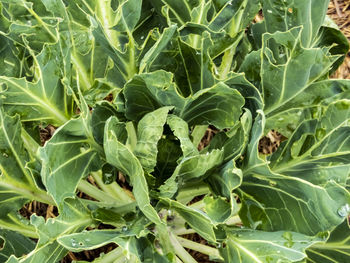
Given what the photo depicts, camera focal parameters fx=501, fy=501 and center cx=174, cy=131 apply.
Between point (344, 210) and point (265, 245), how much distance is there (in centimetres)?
16

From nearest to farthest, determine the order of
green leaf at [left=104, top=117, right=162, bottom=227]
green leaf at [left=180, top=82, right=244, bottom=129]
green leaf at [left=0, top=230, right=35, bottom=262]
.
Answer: green leaf at [left=104, top=117, right=162, bottom=227], green leaf at [left=180, top=82, right=244, bottom=129], green leaf at [left=0, top=230, right=35, bottom=262]

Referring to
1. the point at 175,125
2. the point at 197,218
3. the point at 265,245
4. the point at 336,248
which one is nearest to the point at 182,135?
the point at 175,125

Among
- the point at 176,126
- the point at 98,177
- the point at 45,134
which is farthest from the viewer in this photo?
the point at 45,134

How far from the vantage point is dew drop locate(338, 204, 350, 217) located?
2.83 ft

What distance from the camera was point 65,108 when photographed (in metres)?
1.08

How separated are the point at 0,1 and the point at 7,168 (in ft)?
1.16

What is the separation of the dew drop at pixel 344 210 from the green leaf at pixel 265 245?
0.24 ft

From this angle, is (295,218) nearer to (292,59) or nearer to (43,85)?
(292,59)

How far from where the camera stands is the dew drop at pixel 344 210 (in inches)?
34.0

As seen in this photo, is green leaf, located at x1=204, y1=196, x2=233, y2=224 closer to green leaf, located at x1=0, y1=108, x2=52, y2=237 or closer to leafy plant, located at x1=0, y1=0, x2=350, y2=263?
leafy plant, located at x1=0, y1=0, x2=350, y2=263

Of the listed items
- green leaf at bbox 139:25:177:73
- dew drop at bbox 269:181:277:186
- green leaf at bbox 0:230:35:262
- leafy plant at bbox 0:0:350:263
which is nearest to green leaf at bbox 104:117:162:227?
leafy plant at bbox 0:0:350:263

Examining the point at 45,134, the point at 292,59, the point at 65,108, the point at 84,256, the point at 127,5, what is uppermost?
the point at 127,5

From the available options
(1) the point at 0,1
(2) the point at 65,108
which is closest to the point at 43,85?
(2) the point at 65,108

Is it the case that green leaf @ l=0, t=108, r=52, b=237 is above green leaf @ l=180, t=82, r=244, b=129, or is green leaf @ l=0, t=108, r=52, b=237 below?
below
